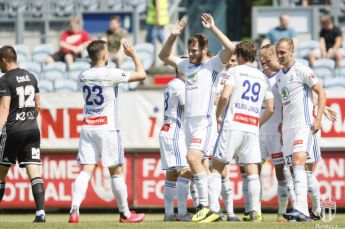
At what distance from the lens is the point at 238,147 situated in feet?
46.2

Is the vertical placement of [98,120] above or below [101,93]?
below

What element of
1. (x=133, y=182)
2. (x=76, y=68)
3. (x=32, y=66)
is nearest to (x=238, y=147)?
(x=133, y=182)

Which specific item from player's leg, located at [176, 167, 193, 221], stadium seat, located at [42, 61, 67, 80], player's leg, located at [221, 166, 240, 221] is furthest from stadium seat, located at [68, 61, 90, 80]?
player's leg, located at [221, 166, 240, 221]

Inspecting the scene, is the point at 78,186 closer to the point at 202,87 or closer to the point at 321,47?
the point at 202,87

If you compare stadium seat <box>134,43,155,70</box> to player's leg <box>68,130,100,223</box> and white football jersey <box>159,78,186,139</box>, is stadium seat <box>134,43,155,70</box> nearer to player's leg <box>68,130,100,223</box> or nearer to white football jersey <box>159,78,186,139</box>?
white football jersey <box>159,78,186,139</box>

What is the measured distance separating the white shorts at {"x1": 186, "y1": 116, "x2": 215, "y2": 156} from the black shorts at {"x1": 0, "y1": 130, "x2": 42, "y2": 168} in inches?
78.7

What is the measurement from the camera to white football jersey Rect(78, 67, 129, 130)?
45.1 feet

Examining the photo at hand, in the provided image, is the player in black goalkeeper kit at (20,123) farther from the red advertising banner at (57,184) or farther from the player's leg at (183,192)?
the red advertising banner at (57,184)

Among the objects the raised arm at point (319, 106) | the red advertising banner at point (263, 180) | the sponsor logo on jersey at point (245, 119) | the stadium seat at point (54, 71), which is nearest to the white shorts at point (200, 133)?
the sponsor logo on jersey at point (245, 119)

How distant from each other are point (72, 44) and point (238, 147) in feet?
30.2

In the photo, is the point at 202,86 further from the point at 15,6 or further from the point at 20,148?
the point at 15,6

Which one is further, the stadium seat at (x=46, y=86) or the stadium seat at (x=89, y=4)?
the stadium seat at (x=89, y=4)

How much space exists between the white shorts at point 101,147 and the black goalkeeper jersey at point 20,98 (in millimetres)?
848

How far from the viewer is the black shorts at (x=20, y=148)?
14156 millimetres
